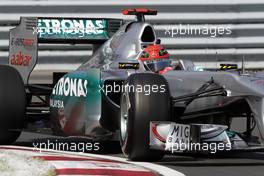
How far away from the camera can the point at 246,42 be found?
59.8 feet

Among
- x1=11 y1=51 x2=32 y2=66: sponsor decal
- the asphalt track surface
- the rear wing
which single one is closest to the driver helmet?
the asphalt track surface

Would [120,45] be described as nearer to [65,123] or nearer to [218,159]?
[65,123]

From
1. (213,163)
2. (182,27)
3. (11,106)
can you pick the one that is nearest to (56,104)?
(11,106)

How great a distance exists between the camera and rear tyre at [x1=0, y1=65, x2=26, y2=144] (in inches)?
369

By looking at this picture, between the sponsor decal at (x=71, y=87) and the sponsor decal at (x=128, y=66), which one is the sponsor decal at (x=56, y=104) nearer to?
the sponsor decal at (x=71, y=87)

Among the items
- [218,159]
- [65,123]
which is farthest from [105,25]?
[218,159]

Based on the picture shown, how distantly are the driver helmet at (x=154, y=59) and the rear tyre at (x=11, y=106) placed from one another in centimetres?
136

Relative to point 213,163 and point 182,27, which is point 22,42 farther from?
point 182,27

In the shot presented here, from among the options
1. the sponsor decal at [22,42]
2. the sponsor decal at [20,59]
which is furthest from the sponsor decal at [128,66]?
the sponsor decal at [20,59]

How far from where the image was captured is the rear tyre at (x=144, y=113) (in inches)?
307

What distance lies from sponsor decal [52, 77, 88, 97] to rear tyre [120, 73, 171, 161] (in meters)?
1.15

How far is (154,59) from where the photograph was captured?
9.57 m

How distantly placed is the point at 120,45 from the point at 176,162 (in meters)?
2.11
